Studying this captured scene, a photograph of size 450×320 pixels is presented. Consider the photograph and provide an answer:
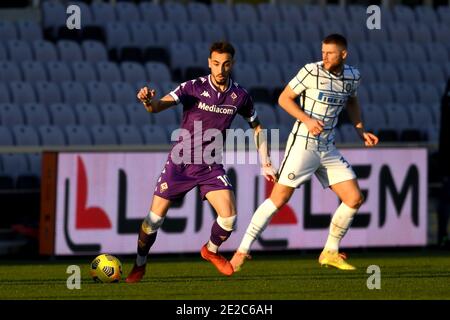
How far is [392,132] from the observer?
2027 centimetres

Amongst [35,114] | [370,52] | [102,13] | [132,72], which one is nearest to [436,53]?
[370,52]

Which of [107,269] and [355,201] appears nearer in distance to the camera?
[107,269]

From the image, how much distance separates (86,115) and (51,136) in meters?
0.76

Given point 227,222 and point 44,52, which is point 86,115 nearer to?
point 44,52

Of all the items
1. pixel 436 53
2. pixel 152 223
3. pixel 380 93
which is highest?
pixel 436 53

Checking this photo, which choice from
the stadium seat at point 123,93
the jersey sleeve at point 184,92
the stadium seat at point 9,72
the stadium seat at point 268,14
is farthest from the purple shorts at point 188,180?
the stadium seat at point 268,14

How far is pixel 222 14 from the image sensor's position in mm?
22078

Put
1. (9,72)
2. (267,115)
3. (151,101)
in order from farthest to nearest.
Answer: (267,115) → (9,72) → (151,101)

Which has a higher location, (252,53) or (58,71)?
(252,53)

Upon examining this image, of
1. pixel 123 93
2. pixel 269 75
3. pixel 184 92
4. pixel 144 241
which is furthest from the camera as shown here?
pixel 269 75

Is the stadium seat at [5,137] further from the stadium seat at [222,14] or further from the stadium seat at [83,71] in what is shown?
the stadium seat at [222,14]

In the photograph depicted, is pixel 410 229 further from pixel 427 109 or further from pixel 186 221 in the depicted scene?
pixel 427 109

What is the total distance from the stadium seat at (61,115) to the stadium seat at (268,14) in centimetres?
537

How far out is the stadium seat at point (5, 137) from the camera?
1747cm
